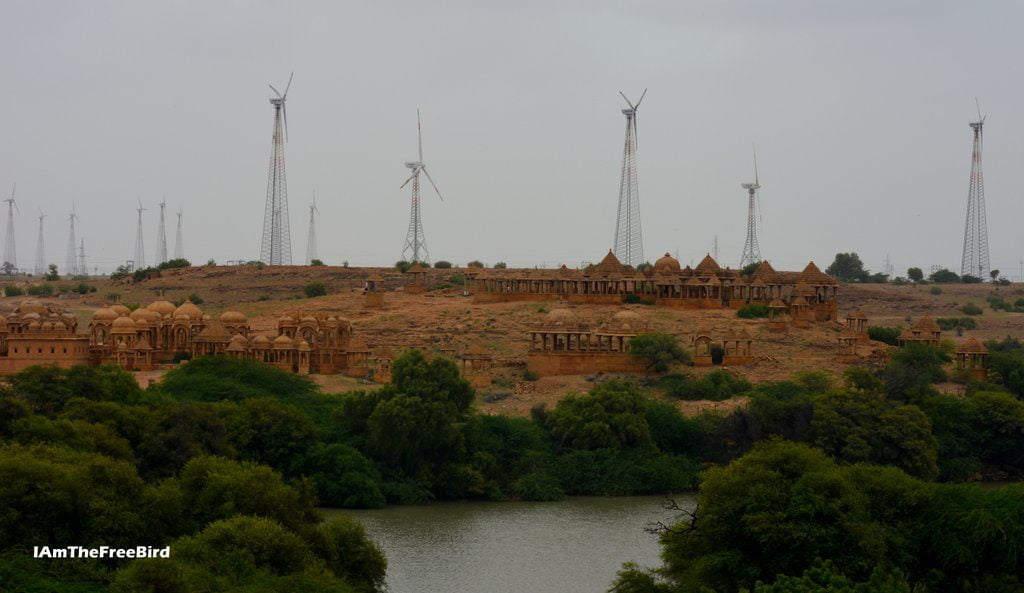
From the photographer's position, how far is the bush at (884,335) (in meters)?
71.1

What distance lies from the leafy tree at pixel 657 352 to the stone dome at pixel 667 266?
12088mm

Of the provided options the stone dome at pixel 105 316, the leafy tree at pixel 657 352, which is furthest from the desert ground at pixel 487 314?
the stone dome at pixel 105 316

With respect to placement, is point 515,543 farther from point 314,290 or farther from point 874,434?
point 314,290

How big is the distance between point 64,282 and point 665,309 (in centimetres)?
4047

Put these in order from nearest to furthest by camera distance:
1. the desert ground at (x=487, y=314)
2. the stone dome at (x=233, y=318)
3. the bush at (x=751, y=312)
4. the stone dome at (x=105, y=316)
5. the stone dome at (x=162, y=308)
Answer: the desert ground at (x=487, y=314), the stone dome at (x=105, y=316), the stone dome at (x=162, y=308), the stone dome at (x=233, y=318), the bush at (x=751, y=312)

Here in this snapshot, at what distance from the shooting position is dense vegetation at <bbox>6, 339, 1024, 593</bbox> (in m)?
33.9

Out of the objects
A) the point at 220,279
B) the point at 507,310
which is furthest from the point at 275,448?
the point at 220,279

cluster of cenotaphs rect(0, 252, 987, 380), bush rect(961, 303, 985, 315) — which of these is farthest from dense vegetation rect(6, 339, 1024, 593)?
bush rect(961, 303, 985, 315)

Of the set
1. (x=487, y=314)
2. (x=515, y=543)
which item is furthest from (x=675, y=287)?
(x=515, y=543)

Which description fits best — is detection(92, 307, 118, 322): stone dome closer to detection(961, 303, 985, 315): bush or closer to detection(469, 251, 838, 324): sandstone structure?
detection(469, 251, 838, 324): sandstone structure

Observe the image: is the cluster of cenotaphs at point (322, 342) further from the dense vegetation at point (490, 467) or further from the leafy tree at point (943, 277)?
the leafy tree at point (943, 277)

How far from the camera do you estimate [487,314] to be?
71.2m

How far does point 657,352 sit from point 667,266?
14.5m

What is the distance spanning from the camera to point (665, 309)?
71312 mm
